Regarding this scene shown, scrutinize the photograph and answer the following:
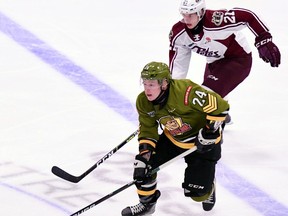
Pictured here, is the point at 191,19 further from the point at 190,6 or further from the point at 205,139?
the point at 205,139

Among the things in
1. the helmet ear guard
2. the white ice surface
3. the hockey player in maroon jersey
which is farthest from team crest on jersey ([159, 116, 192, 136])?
the helmet ear guard

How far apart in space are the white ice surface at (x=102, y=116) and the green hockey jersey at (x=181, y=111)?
0.47 metres

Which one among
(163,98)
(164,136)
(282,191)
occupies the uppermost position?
(163,98)

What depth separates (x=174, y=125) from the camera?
4512mm

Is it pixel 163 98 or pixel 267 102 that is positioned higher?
pixel 163 98

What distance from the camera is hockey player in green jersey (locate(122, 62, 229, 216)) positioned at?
14.2 ft

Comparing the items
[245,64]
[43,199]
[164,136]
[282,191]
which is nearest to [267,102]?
[245,64]

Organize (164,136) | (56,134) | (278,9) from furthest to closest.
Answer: (278,9) < (56,134) < (164,136)

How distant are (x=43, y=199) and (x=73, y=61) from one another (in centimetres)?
215

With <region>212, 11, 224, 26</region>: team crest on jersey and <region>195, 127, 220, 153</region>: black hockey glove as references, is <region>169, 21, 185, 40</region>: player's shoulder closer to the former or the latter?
<region>212, 11, 224, 26</region>: team crest on jersey

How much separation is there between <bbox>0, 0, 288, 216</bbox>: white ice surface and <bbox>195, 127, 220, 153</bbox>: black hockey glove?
0.46 metres

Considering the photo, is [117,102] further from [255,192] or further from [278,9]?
[278,9]

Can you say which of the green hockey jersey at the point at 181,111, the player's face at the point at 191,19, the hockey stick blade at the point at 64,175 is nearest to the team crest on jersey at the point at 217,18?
the player's face at the point at 191,19

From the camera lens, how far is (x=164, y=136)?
4.72 meters
